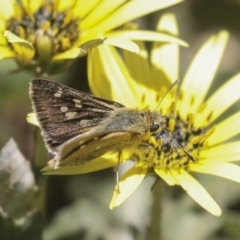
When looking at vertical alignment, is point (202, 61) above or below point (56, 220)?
above

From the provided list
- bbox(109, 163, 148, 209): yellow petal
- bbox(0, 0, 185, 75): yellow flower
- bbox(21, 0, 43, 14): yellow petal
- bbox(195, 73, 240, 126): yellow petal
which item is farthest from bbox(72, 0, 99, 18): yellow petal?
bbox(109, 163, 148, 209): yellow petal

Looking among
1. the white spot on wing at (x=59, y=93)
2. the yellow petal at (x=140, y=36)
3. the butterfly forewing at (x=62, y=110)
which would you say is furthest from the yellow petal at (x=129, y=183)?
the yellow petal at (x=140, y=36)

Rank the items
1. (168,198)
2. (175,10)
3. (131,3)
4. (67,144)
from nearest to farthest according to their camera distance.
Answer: (67,144), (131,3), (168,198), (175,10)

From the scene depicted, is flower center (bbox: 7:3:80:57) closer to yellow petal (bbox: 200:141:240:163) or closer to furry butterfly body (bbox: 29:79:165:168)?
furry butterfly body (bbox: 29:79:165:168)

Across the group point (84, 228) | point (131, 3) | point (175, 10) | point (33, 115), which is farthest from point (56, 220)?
point (175, 10)

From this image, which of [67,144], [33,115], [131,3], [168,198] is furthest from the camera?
[168,198]

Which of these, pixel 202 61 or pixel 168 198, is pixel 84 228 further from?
pixel 202 61

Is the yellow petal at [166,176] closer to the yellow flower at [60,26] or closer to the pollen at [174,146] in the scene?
the pollen at [174,146]

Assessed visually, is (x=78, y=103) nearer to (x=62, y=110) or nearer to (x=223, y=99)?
(x=62, y=110)
